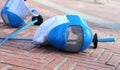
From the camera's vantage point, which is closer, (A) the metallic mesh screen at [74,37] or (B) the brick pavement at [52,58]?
(B) the brick pavement at [52,58]

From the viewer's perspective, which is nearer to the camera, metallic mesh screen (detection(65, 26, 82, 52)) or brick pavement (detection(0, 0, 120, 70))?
brick pavement (detection(0, 0, 120, 70))

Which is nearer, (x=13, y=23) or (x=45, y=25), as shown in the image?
(x=45, y=25)

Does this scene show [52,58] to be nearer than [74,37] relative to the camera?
Yes

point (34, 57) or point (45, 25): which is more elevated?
point (45, 25)

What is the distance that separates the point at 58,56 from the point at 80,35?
32cm

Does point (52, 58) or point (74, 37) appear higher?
point (74, 37)

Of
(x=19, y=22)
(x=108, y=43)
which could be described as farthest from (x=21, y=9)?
(x=108, y=43)

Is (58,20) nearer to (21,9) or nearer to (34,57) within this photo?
(34,57)

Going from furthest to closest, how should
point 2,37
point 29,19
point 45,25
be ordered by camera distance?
1. point 29,19
2. point 2,37
3. point 45,25

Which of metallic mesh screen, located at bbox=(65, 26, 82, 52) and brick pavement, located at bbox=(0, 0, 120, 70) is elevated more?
metallic mesh screen, located at bbox=(65, 26, 82, 52)

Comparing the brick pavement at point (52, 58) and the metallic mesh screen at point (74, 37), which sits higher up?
the metallic mesh screen at point (74, 37)

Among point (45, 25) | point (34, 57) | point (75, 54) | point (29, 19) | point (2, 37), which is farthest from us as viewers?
point (29, 19)

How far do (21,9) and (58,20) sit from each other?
3.34 feet

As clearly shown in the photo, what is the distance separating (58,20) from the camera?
10.2 feet
